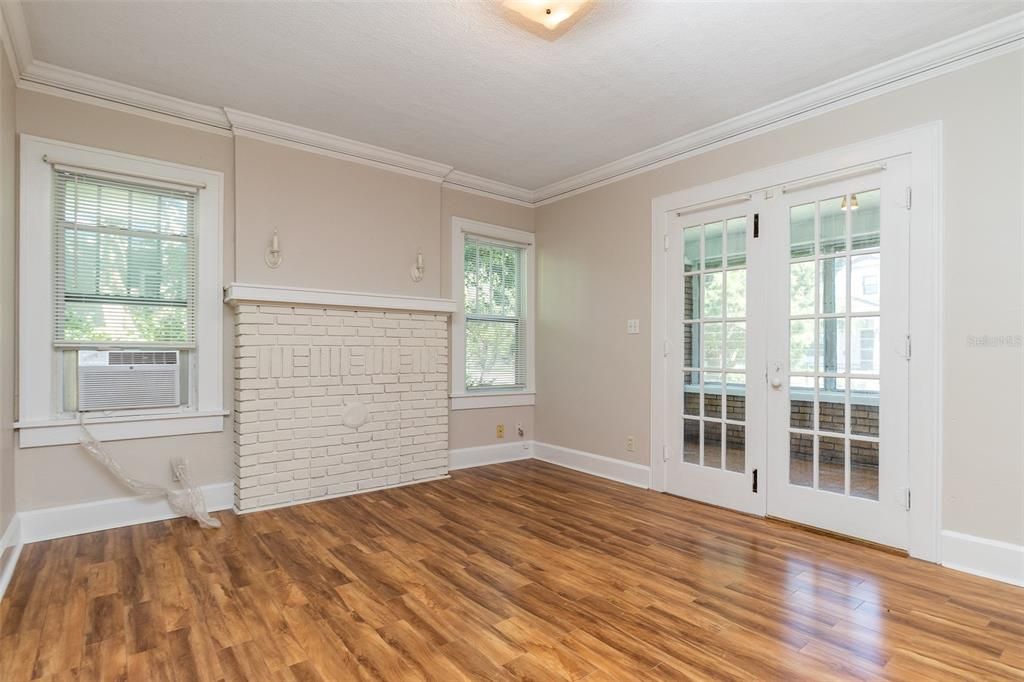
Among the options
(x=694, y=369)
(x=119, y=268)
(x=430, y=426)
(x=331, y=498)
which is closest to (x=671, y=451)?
(x=694, y=369)

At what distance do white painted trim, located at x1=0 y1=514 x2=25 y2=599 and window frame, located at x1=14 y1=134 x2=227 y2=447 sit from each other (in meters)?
0.48

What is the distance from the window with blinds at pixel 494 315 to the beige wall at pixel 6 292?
3.23 m

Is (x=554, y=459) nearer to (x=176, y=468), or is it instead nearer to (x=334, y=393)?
(x=334, y=393)

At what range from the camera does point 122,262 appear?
3400mm

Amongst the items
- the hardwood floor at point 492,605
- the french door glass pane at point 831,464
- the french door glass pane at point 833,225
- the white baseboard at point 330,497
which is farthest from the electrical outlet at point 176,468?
the french door glass pane at point 833,225

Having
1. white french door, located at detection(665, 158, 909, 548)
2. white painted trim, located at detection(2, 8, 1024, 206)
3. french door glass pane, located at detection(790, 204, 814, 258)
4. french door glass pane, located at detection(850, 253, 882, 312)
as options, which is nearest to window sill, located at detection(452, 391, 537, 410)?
white french door, located at detection(665, 158, 909, 548)

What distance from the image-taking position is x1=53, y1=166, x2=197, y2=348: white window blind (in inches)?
127

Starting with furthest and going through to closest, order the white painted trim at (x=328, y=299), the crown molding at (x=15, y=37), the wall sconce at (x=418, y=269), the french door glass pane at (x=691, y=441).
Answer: the wall sconce at (x=418, y=269) → the french door glass pane at (x=691, y=441) → the white painted trim at (x=328, y=299) → the crown molding at (x=15, y=37)

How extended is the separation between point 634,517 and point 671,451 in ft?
2.62

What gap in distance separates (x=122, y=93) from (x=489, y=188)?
9.61ft

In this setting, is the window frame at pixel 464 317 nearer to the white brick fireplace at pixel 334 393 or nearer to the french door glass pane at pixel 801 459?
the white brick fireplace at pixel 334 393

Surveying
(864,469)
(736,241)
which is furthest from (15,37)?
(864,469)

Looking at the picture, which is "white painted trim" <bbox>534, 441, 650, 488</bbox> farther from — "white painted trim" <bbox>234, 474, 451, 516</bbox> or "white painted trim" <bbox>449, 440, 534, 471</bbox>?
"white painted trim" <bbox>234, 474, 451, 516</bbox>

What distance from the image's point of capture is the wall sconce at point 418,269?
460 centimetres
